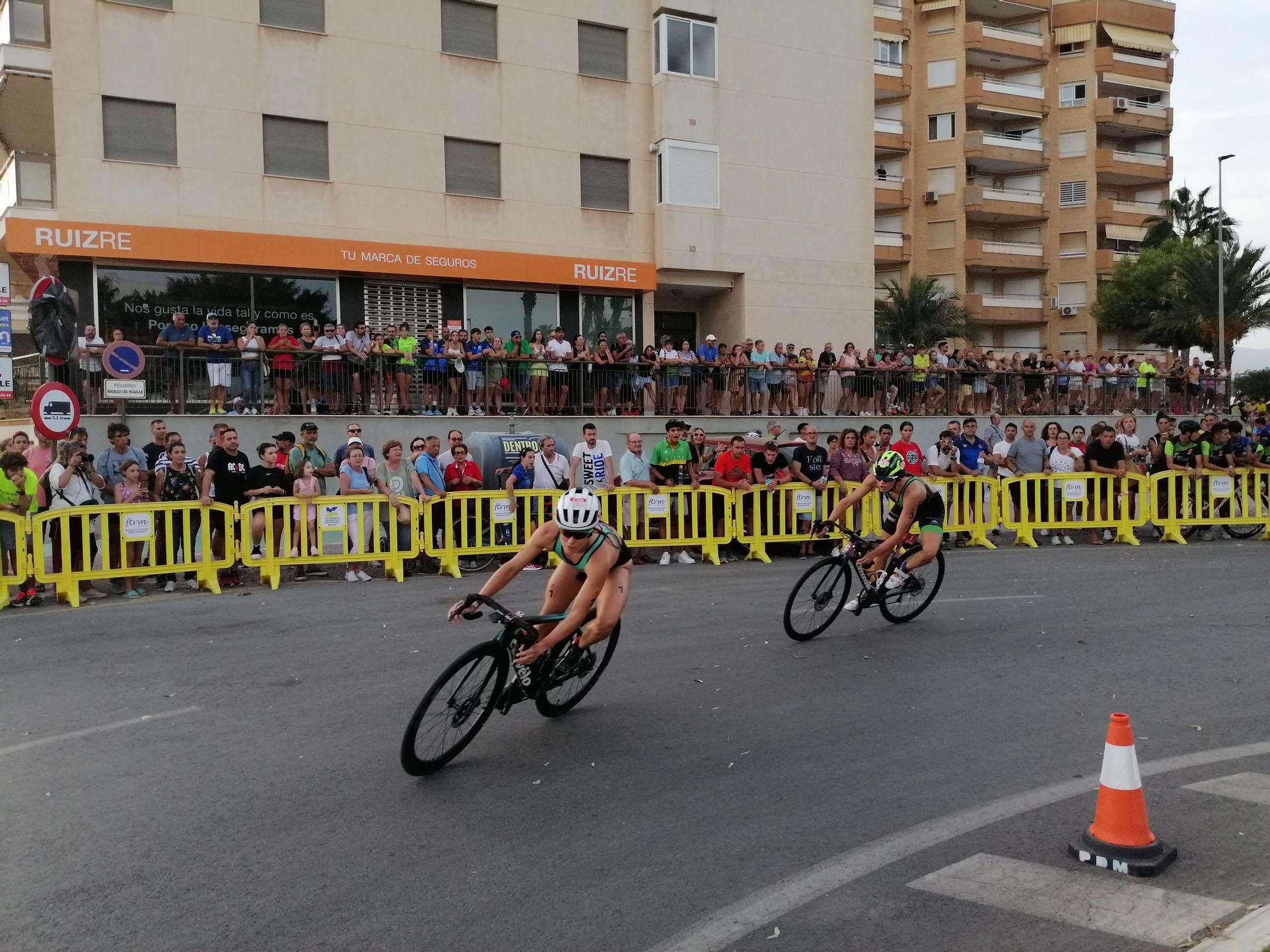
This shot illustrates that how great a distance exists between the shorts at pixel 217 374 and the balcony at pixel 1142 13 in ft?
178

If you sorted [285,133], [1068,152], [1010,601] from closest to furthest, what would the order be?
[1010,601] → [285,133] → [1068,152]

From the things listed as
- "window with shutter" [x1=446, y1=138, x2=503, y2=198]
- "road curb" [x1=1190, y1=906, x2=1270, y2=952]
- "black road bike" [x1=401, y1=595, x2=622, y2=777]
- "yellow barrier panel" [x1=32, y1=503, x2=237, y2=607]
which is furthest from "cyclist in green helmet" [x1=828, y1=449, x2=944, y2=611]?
"window with shutter" [x1=446, y1=138, x2=503, y2=198]

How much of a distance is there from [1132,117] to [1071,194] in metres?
5.52

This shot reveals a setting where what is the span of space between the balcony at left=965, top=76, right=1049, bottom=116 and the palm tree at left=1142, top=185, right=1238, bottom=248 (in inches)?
348

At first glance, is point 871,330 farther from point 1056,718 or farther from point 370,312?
point 1056,718

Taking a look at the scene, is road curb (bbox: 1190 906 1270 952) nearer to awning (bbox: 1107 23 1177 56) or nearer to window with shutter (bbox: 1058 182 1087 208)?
window with shutter (bbox: 1058 182 1087 208)

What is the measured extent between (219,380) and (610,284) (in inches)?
409

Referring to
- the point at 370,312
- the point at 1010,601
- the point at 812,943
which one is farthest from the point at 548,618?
the point at 370,312

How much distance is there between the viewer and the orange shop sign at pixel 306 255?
2092 cm

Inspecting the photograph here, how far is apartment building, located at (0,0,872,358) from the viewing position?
21609 mm

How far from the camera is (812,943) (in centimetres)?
389

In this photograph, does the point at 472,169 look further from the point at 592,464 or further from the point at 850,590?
the point at 850,590

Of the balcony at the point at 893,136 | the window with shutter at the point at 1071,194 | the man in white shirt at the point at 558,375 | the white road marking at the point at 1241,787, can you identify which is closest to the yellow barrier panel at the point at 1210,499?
the man in white shirt at the point at 558,375

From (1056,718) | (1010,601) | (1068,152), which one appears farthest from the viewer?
(1068,152)
